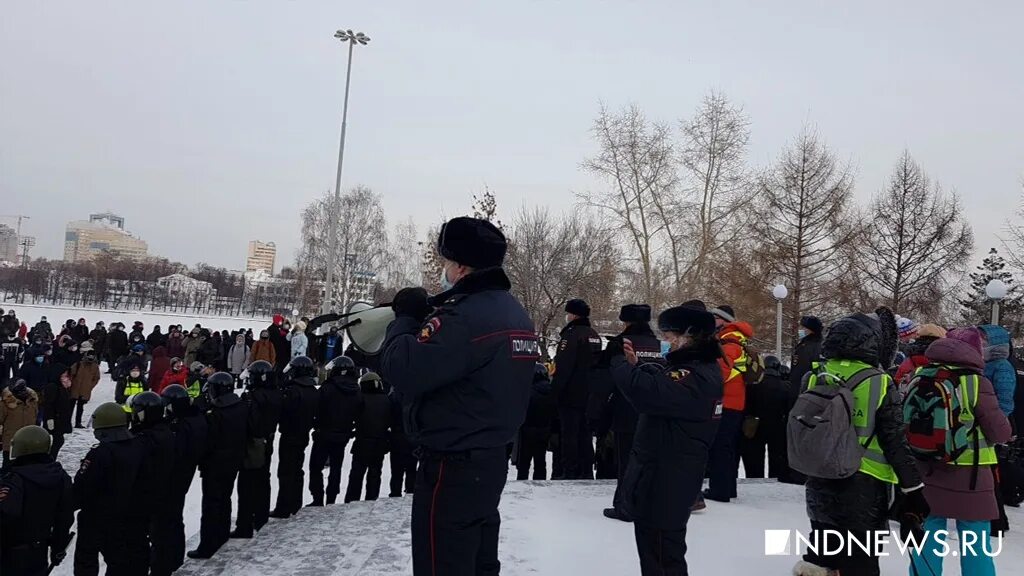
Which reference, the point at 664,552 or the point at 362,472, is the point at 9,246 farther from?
the point at 664,552

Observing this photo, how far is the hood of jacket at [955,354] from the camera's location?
14.1ft

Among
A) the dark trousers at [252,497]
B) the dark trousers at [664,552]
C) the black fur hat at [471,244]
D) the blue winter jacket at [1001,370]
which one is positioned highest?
the black fur hat at [471,244]

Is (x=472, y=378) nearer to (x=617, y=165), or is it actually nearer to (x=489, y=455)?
(x=489, y=455)

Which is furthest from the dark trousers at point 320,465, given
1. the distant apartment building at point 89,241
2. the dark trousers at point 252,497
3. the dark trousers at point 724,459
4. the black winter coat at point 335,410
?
the distant apartment building at point 89,241

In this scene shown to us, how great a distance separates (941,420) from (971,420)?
205 mm

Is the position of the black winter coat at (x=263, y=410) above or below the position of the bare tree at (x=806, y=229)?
below

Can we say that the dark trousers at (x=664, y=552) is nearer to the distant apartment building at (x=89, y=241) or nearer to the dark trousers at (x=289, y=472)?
the dark trousers at (x=289, y=472)

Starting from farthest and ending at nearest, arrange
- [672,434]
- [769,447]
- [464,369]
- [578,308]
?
[769,447]
[578,308]
[672,434]
[464,369]

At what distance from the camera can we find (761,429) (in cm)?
852

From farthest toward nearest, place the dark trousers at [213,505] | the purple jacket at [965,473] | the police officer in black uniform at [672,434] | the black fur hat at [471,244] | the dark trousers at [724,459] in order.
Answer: the dark trousers at [724,459], the dark trousers at [213,505], the purple jacket at [965,473], the police officer in black uniform at [672,434], the black fur hat at [471,244]

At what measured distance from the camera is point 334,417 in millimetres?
7684

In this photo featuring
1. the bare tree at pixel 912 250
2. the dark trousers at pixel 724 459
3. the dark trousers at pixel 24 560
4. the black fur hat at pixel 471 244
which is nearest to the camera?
the black fur hat at pixel 471 244

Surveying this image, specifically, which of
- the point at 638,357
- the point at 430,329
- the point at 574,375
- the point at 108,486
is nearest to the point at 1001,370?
the point at 638,357

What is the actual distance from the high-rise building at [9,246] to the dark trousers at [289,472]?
132 meters
